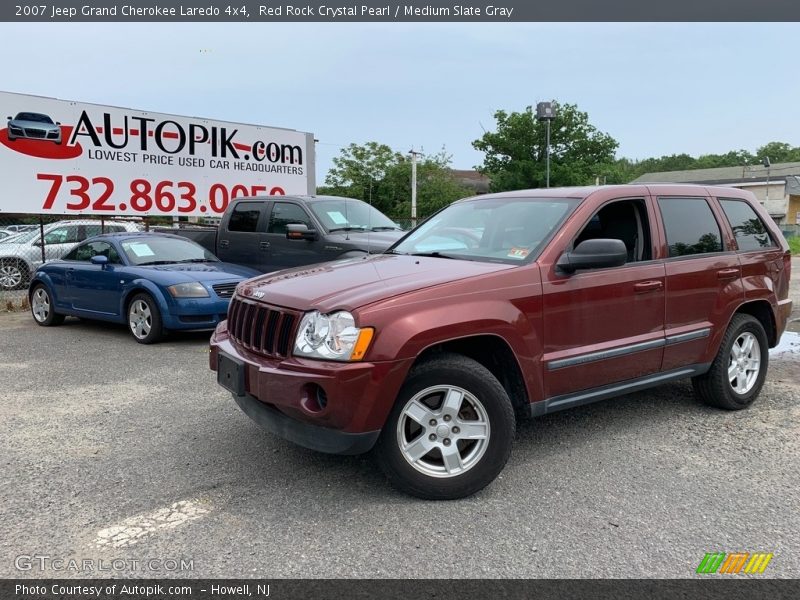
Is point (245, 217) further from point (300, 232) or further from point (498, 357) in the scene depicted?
point (498, 357)

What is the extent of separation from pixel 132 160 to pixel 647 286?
1222 cm

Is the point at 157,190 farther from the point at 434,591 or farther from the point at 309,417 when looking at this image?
the point at 434,591

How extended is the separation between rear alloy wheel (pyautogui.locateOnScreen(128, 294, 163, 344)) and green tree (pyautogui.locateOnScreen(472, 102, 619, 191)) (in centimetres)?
3731

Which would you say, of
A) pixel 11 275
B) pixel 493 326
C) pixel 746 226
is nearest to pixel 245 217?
pixel 11 275

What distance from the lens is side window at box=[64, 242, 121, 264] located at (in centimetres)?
899

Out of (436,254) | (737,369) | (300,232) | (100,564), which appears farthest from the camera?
(300,232)

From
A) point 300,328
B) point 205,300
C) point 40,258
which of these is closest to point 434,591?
point 300,328

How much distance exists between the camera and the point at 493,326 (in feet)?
12.1

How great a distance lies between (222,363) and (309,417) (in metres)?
0.93

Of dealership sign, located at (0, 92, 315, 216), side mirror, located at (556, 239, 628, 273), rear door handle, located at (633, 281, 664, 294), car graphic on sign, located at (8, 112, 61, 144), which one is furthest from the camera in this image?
dealership sign, located at (0, 92, 315, 216)

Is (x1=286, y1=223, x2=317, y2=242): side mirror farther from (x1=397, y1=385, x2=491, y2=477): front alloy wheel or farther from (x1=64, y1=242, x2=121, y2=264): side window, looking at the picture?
(x1=397, y1=385, x2=491, y2=477): front alloy wheel

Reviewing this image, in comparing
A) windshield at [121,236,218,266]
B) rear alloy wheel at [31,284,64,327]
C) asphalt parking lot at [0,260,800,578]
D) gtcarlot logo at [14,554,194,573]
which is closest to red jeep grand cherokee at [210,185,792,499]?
asphalt parking lot at [0,260,800,578]

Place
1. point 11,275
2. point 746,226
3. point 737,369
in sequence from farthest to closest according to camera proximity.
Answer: point 11,275
point 746,226
point 737,369

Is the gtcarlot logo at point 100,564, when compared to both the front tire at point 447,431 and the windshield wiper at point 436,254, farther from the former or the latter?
the windshield wiper at point 436,254
